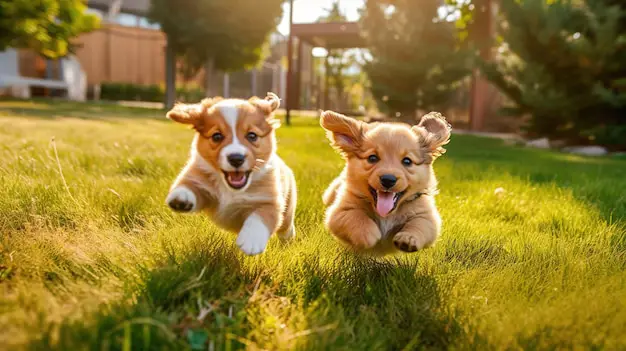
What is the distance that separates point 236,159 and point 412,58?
12.9 metres

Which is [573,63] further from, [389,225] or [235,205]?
[235,205]

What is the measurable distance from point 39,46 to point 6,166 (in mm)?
17359

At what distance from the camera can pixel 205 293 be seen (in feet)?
6.25

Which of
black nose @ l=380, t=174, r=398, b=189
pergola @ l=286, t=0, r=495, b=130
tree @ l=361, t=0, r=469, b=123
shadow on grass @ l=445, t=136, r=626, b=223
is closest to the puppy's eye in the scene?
black nose @ l=380, t=174, r=398, b=189

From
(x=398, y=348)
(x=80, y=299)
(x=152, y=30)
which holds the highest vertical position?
(x=152, y=30)

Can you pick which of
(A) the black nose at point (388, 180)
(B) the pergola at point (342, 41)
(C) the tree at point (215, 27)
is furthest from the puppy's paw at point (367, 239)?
(C) the tree at point (215, 27)

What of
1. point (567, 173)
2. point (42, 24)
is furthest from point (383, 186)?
point (42, 24)

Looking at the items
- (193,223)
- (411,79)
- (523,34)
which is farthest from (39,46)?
(193,223)

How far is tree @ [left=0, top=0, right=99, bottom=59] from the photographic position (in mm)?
17016

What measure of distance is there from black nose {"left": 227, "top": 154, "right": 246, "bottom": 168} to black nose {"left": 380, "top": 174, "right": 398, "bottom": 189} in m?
0.64

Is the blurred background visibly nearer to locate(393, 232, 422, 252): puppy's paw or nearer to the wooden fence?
the wooden fence

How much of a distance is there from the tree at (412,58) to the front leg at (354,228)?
11.7m

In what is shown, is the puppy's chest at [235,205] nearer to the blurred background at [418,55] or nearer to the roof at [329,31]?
the blurred background at [418,55]

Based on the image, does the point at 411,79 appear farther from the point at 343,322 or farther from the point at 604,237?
the point at 343,322
